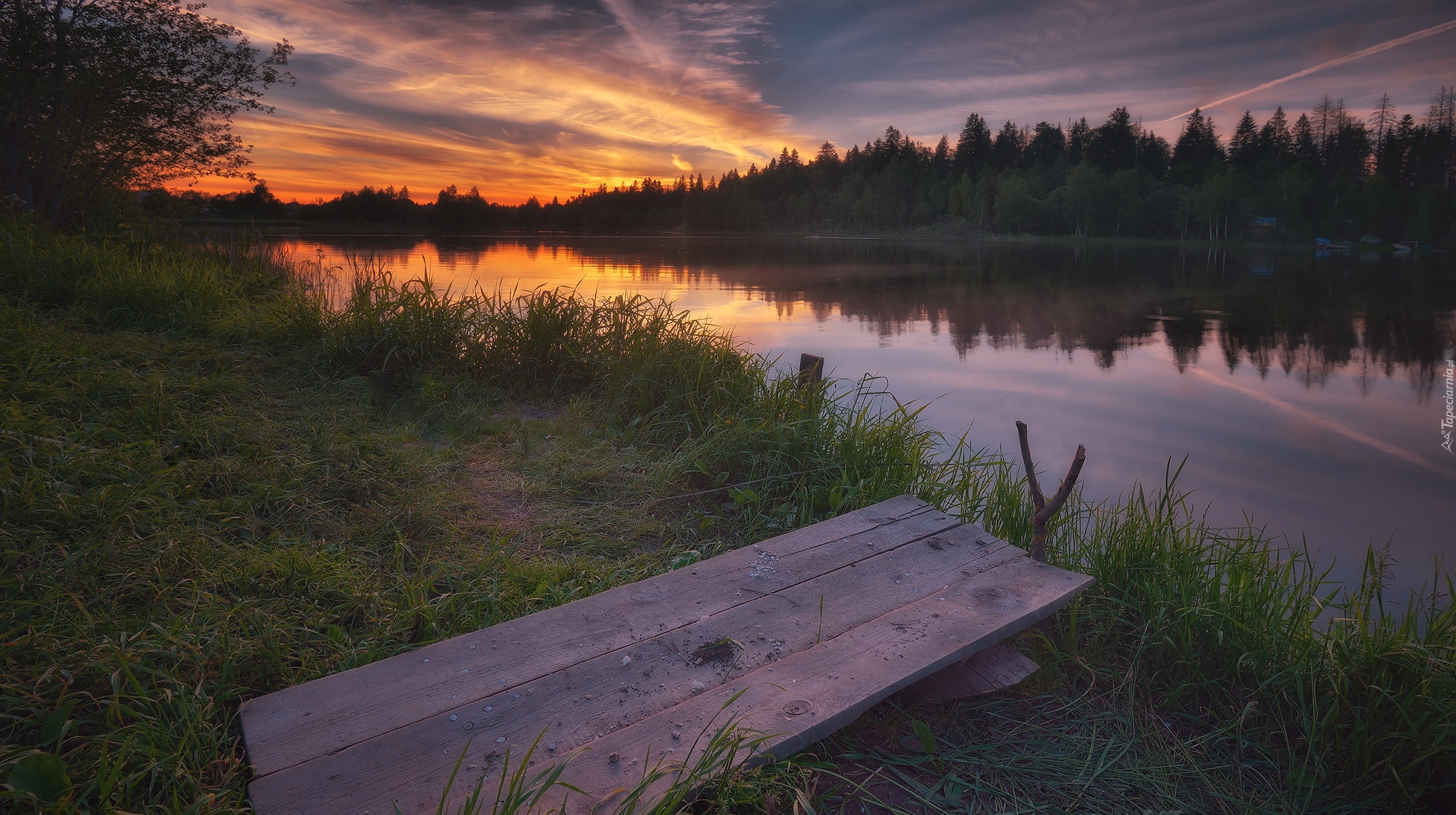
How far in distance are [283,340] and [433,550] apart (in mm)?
4048

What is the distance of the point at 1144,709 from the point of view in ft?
7.87

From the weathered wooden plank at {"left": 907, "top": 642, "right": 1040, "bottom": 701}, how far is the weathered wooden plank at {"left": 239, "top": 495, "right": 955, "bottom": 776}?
0.55 m

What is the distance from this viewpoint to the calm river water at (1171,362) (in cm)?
566

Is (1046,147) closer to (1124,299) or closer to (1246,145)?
(1246,145)

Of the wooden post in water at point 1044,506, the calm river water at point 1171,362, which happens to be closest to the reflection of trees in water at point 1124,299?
the calm river water at point 1171,362

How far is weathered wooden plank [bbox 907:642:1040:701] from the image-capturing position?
2.19 m

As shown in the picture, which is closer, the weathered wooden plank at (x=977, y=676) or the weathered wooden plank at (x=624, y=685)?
the weathered wooden plank at (x=624, y=685)

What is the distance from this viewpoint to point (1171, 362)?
1015 centimetres

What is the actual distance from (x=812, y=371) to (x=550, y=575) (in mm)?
2623

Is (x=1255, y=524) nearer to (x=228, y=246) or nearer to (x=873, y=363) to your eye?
(x=873, y=363)

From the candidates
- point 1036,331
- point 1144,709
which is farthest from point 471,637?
point 1036,331

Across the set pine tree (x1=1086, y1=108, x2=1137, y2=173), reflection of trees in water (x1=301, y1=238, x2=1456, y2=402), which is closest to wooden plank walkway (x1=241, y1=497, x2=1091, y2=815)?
reflection of trees in water (x1=301, y1=238, x2=1456, y2=402)

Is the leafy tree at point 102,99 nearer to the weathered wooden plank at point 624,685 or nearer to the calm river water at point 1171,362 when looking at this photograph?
the calm river water at point 1171,362

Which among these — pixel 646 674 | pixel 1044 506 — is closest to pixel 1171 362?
pixel 1044 506
